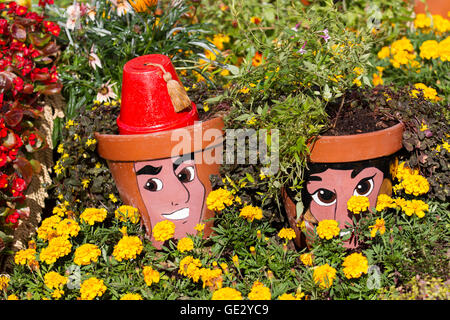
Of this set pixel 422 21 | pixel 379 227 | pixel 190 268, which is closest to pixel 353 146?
pixel 379 227

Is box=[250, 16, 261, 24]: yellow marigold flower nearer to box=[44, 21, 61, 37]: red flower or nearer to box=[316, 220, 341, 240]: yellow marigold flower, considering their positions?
box=[44, 21, 61, 37]: red flower

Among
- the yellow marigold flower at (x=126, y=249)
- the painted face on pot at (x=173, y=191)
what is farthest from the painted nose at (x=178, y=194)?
the yellow marigold flower at (x=126, y=249)

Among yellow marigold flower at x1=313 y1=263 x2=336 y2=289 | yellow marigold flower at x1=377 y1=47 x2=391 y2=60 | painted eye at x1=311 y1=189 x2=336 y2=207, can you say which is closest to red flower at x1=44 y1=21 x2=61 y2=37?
painted eye at x1=311 y1=189 x2=336 y2=207

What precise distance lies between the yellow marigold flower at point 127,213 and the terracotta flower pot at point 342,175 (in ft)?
2.42

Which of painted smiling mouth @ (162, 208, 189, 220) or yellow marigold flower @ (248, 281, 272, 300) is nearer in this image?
yellow marigold flower @ (248, 281, 272, 300)

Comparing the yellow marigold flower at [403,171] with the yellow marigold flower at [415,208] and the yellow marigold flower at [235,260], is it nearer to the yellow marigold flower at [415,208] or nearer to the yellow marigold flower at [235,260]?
the yellow marigold flower at [415,208]

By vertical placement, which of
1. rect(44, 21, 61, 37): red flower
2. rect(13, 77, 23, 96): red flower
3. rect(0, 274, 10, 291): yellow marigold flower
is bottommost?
rect(0, 274, 10, 291): yellow marigold flower

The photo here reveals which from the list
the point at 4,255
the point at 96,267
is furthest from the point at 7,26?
the point at 96,267

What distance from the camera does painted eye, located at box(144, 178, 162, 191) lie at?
7.97ft

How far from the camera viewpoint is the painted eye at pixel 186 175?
2.42m

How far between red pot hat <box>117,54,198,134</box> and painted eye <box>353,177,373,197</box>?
86 centimetres

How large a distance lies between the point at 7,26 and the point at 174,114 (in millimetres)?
1135

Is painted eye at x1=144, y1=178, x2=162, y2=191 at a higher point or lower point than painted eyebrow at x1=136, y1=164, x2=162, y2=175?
lower

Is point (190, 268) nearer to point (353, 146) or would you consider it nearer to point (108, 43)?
point (353, 146)
